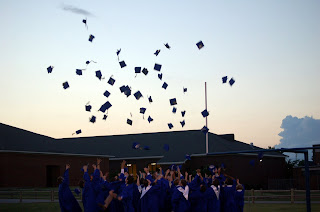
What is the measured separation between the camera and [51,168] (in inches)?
2100

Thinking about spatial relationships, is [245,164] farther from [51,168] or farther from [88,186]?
A: [88,186]

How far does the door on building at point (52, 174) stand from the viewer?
173 ft

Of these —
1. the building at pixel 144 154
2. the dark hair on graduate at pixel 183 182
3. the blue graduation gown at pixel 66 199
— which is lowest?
the blue graduation gown at pixel 66 199

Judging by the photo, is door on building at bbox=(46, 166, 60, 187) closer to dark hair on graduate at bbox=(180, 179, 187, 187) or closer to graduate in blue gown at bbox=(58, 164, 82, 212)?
graduate in blue gown at bbox=(58, 164, 82, 212)

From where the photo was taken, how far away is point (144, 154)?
193 ft

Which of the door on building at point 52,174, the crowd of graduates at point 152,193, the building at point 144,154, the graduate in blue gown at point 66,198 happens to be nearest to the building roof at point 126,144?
the building at point 144,154

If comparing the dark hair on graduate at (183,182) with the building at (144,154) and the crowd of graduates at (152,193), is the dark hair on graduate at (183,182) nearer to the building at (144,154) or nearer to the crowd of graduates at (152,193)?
the crowd of graduates at (152,193)

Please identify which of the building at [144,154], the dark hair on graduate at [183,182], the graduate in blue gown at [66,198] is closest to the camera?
the dark hair on graduate at [183,182]

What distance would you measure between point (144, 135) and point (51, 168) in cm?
1366

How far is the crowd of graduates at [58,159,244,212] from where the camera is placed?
1650 cm

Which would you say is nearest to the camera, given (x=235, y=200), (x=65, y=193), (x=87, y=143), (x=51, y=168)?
(x=65, y=193)

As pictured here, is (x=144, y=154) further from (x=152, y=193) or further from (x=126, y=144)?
(x=152, y=193)

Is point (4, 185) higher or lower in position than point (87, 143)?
lower

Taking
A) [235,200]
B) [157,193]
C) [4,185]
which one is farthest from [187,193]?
[4,185]
